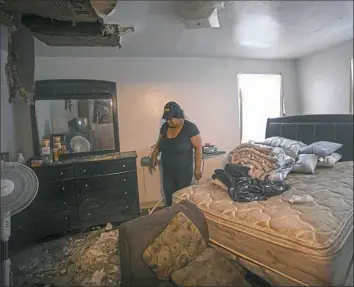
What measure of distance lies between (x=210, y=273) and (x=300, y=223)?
31 centimetres

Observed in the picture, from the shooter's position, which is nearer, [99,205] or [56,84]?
[56,84]

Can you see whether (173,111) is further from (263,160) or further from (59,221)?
(59,221)

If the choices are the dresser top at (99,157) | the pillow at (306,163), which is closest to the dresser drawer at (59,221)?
Answer: the dresser top at (99,157)

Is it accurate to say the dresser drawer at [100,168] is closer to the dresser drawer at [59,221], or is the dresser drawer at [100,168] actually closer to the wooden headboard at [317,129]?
the dresser drawer at [59,221]

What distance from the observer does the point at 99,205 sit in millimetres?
917

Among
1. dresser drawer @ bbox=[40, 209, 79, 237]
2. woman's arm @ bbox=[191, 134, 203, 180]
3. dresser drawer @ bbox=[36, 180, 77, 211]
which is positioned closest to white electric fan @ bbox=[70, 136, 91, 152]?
dresser drawer @ bbox=[36, 180, 77, 211]

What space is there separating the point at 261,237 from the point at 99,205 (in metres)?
0.65

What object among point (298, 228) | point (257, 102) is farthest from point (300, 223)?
point (257, 102)

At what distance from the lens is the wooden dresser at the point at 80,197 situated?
2.76 feet

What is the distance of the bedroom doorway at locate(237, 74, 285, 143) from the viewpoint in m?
0.73

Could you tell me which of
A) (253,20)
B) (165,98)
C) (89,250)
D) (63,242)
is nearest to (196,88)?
(165,98)

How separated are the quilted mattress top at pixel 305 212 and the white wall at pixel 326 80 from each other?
18 cm

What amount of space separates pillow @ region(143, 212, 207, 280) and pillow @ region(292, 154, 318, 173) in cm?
41

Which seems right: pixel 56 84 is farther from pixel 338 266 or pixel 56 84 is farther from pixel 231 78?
pixel 338 266
